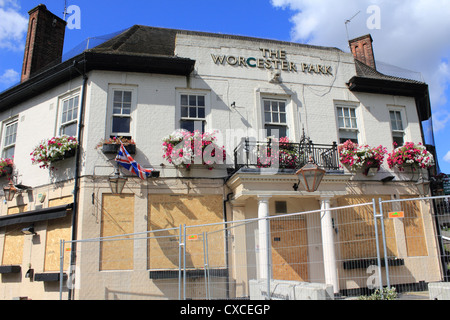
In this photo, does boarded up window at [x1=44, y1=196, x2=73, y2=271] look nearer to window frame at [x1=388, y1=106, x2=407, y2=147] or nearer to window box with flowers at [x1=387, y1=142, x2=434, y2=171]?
window box with flowers at [x1=387, y1=142, x2=434, y2=171]

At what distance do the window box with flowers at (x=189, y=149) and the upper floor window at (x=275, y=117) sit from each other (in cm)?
221

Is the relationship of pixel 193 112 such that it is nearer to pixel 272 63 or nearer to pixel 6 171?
pixel 272 63

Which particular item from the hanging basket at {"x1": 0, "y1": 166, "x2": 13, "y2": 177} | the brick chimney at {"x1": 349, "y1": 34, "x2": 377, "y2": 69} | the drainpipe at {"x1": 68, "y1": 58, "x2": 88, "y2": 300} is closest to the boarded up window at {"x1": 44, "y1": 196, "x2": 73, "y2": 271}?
the drainpipe at {"x1": 68, "y1": 58, "x2": 88, "y2": 300}

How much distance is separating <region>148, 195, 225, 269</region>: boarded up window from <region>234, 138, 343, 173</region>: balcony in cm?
148

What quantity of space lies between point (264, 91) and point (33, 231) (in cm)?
849

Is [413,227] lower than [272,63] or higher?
lower

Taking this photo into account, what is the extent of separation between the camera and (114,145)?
34.6 ft

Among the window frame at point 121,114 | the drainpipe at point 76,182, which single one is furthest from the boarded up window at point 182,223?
the window frame at point 121,114

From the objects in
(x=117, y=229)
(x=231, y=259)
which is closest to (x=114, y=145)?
(x=117, y=229)

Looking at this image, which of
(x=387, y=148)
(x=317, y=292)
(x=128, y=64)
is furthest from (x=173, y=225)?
(x=387, y=148)

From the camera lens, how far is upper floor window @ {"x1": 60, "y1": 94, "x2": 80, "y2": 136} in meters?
11.4

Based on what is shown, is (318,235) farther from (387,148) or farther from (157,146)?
(157,146)

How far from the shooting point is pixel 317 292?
5488 millimetres

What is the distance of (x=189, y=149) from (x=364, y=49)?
9.92 meters
